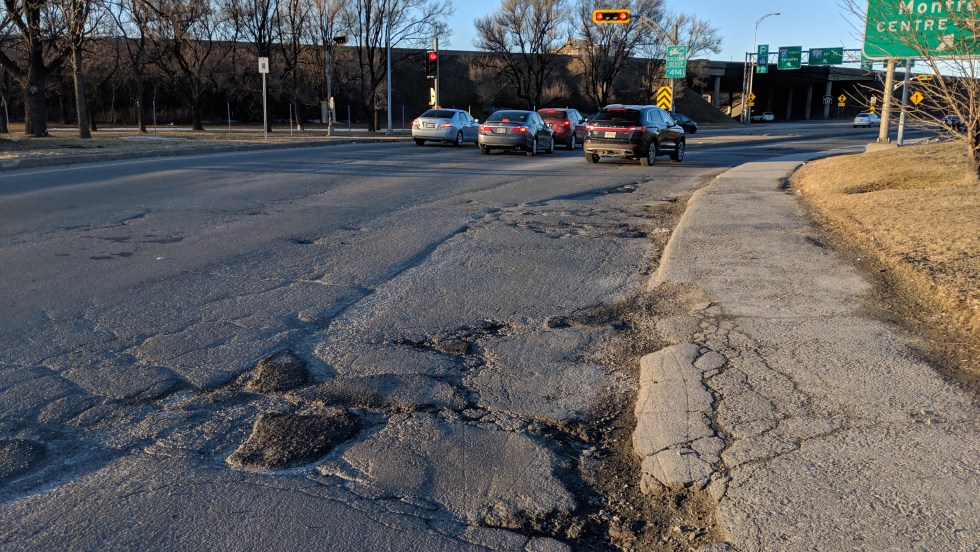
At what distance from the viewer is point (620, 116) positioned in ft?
74.9

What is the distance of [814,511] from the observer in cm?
352

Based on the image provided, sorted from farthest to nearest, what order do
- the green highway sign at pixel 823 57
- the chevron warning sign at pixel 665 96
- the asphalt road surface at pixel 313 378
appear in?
1. the green highway sign at pixel 823 57
2. the chevron warning sign at pixel 665 96
3. the asphalt road surface at pixel 313 378

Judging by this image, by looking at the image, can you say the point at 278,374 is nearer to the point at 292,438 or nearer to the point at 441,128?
the point at 292,438

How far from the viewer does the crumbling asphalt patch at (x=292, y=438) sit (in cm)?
407

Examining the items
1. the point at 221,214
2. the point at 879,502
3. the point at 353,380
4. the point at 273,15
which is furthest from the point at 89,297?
the point at 273,15

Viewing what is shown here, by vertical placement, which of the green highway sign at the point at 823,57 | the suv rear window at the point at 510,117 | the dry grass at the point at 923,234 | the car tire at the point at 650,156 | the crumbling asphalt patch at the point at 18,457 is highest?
the green highway sign at the point at 823,57

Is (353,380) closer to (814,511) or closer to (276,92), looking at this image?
(814,511)

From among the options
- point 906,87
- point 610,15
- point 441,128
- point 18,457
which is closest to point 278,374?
point 18,457

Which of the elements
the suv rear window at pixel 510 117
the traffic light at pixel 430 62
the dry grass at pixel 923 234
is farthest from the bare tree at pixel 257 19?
the dry grass at pixel 923 234

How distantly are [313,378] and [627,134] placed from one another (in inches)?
715

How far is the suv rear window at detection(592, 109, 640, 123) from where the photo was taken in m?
22.5

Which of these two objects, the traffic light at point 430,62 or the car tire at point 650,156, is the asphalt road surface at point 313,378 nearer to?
the car tire at point 650,156

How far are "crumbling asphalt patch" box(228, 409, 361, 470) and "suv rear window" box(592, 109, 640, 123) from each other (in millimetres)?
19134

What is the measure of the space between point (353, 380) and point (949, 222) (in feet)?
27.3
